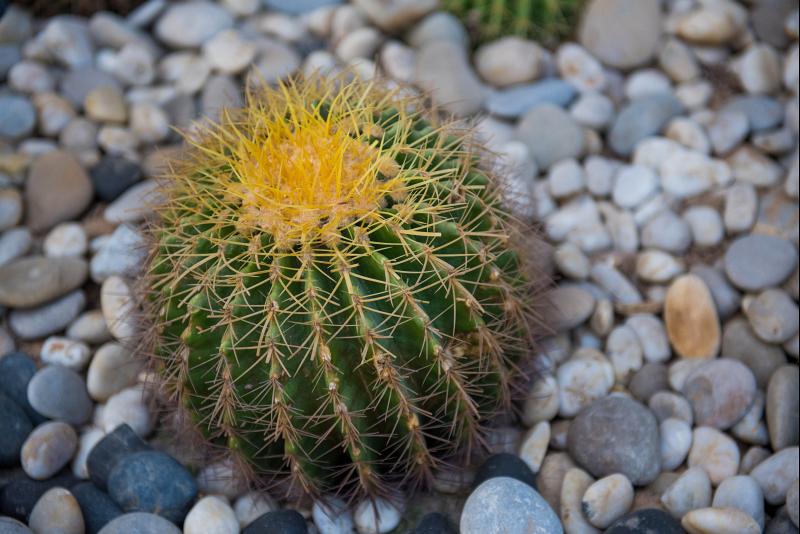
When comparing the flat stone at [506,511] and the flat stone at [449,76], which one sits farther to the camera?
the flat stone at [449,76]

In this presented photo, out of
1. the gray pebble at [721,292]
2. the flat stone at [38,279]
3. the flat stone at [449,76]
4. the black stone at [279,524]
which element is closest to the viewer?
the black stone at [279,524]

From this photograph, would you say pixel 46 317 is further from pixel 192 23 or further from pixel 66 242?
pixel 192 23

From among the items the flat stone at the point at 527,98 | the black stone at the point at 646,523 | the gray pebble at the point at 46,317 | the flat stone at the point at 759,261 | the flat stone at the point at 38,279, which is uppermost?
the flat stone at the point at 527,98

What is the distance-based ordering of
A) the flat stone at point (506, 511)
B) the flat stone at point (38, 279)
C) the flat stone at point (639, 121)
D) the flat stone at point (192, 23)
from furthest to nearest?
the flat stone at point (192, 23), the flat stone at point (639, 121), the flat stone at point (38, 279), the flat stone at point (506, 511)

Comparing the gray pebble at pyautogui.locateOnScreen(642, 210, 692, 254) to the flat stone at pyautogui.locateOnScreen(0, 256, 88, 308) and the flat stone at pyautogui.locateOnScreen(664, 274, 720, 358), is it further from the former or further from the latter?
the flat stone at pyautogui.locateOnScreen(0, 256, 88, 308)

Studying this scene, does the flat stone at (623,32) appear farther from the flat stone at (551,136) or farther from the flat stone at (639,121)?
the flat stone at (551,136)

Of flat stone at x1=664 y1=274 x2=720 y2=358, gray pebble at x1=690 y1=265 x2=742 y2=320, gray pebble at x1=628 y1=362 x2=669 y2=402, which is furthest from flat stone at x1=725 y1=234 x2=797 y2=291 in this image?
gray pebble at x1=628 y1=362 x2=669 y2=402

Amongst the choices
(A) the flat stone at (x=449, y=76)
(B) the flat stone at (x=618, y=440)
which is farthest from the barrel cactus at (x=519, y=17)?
(B) the flat stone at (x=618, y=440)
